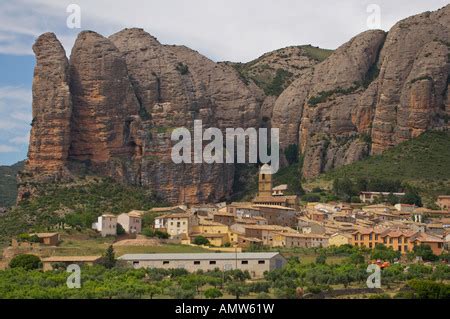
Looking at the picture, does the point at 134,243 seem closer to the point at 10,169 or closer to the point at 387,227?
the point at 387,227

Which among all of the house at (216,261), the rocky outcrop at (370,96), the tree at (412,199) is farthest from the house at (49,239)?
the rocky outcrop at (370,96)

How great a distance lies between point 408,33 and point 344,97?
883 centimetres

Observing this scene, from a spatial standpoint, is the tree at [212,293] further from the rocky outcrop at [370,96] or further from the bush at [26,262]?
the rocky outcrop at [370,96]

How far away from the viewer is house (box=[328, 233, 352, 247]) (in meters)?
88.2

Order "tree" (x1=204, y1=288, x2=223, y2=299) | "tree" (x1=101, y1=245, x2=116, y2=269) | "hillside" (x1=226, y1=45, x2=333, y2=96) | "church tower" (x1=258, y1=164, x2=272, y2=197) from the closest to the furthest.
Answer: "tree" (x1=204, y1=288, x2=223, y2=299)
"tree" (x1=101, y1=245, x2=116, y2=269)
"church tower" (x1=258, y1=164, x2=272, y2=197)
"hillside" (x1=226, y1=45, x2=333, y2=96)

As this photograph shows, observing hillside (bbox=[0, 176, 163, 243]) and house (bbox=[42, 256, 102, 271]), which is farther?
hillside (bbox=[0, 176, 163, 243])

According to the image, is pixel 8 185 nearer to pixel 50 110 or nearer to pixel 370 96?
pixel 50 110

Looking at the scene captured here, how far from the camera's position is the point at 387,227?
3597 inches

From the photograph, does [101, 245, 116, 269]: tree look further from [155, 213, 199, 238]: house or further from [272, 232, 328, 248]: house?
[272, 232, 328, 248]: house

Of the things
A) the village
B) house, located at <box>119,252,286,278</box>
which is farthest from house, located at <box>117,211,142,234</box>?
house, located at <box>119,252,286,278</box>

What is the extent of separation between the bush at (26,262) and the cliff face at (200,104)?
97.3 feet

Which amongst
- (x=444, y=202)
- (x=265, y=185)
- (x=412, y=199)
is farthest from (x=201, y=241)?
(x=444, y=202)

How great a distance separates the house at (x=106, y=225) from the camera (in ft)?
298

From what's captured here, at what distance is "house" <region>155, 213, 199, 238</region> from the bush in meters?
14.9
